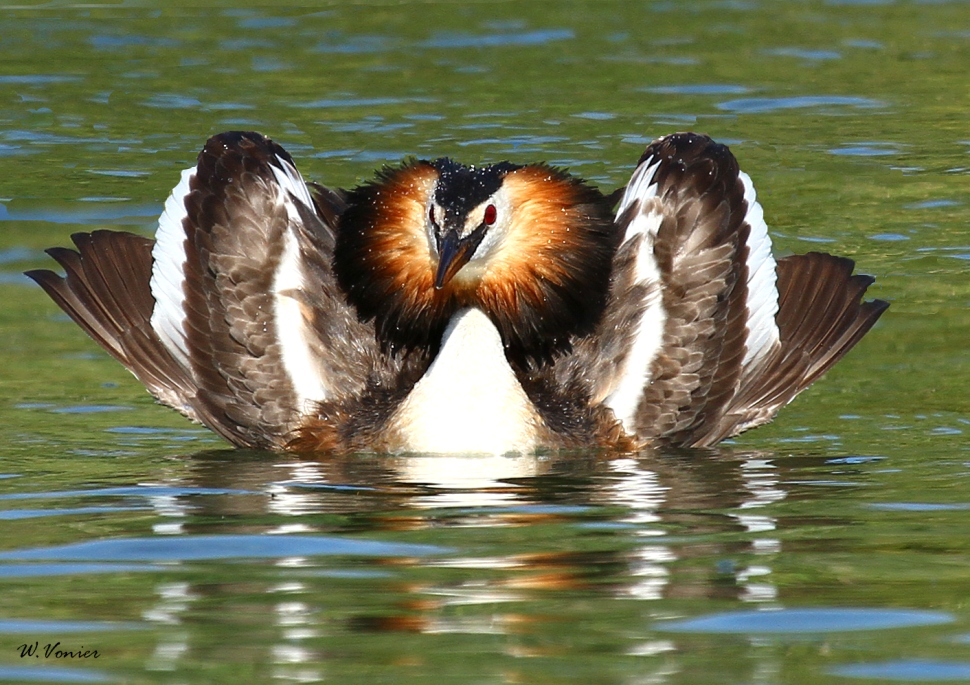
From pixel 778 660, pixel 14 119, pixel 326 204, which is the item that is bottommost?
pixel 778 660

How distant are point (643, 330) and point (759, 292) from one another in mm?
691

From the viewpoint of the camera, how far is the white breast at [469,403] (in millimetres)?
9289

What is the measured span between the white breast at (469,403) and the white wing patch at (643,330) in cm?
49

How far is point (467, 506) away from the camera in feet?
26.2

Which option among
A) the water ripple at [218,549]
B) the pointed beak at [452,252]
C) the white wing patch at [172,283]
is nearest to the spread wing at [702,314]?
the pointed beak at [452,252]

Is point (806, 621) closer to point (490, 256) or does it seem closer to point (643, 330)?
point (490, 256)

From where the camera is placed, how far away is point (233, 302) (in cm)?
977

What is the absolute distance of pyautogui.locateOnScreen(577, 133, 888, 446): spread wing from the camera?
9.71 metres

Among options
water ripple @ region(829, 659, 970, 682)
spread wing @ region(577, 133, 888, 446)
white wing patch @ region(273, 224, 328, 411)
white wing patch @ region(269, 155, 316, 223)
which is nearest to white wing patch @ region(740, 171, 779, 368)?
spread wing @ region(577, 133, 888, 446)

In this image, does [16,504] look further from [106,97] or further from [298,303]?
[106,97]

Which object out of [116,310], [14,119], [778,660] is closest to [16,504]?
[116,310]

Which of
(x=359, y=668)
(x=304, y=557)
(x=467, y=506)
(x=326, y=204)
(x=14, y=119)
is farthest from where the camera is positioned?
(x=14, y=119)

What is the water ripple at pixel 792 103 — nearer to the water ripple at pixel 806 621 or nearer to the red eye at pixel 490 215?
the red eye at pixel 490 215

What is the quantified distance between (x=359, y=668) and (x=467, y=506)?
2.40 m
